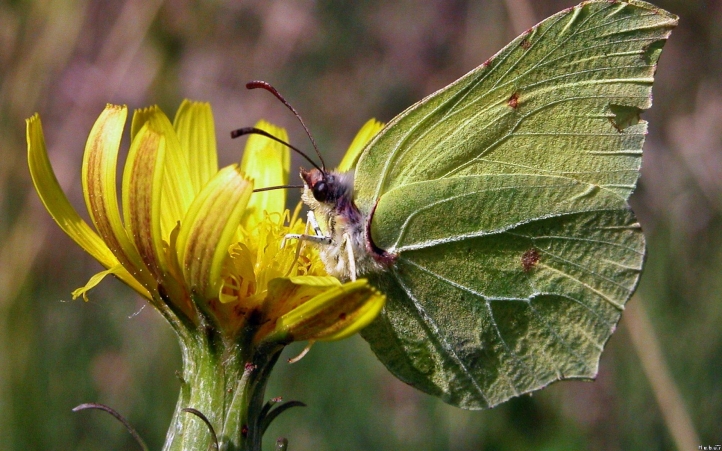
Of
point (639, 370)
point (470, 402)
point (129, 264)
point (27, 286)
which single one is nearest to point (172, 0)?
point (27, 286)

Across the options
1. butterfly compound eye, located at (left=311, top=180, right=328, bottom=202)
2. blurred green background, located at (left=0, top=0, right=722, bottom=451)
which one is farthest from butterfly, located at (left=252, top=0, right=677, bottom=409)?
blurred green background, located at (left=0, top=0, right=722, bottom=451)

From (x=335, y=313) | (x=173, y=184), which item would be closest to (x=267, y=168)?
(x=173, y=184)

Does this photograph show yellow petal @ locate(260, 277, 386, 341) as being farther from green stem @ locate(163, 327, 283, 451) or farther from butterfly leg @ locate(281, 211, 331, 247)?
butterfly leg @ locate(281, 211, 331, 247)

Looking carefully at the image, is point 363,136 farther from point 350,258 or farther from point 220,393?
point 220,393

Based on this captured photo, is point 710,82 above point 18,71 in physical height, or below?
below

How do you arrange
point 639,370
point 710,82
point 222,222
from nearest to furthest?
point 222,222
point 639,370
point 710,82

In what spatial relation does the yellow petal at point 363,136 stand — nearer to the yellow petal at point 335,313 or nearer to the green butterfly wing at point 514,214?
the green butterfly wing at point 514,214

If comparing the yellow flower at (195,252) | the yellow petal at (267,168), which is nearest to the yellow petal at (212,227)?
the yellow flower at (195,252)

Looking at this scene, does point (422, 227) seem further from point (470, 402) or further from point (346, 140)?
point (346, 140)
